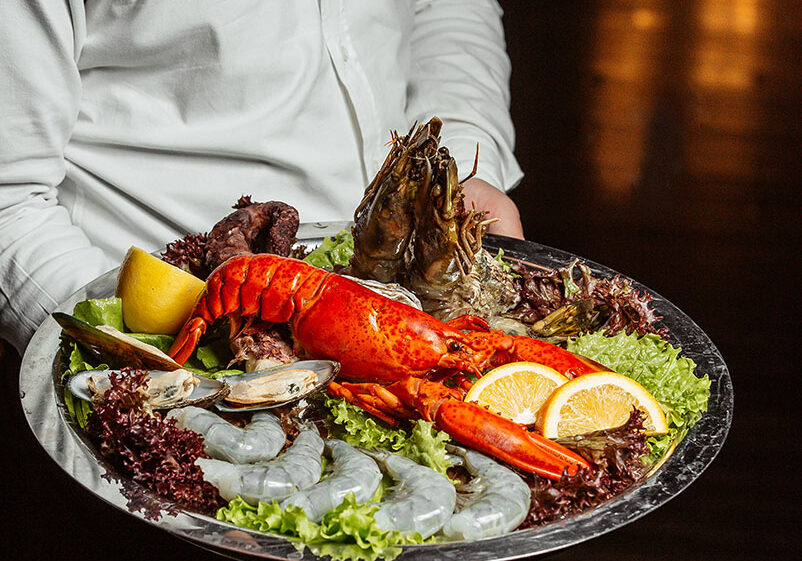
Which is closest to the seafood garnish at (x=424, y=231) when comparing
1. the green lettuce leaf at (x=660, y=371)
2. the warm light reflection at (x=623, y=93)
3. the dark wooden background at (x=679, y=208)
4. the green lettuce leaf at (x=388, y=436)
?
the green lettuce leaf at (x=660, y=371)

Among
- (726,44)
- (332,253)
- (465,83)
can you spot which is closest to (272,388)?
(332,253)

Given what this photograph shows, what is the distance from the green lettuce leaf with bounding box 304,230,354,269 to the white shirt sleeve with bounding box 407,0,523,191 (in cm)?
65

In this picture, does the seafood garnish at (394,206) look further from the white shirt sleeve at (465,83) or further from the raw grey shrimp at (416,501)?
the white shirt sleeve at (465,83)

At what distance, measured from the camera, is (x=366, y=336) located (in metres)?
1.86

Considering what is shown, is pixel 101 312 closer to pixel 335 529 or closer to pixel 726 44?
pixel 335 529

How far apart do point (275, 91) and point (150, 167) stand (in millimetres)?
416

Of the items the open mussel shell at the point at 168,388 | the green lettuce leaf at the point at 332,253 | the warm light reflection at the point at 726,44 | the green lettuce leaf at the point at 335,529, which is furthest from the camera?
the warm light reflection at the point at 726,44

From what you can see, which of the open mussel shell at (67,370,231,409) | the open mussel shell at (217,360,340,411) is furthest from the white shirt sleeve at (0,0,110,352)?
the open mussel shell at (217,360,340,411)

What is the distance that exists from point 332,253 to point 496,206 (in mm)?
570

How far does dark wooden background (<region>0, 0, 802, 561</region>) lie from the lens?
3.08 metres

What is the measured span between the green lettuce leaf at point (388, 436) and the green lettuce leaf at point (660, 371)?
415 millimetres

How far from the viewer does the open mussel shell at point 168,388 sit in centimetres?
157

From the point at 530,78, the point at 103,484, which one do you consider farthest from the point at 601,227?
the point at 103,484

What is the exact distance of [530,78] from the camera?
577 centimetres
